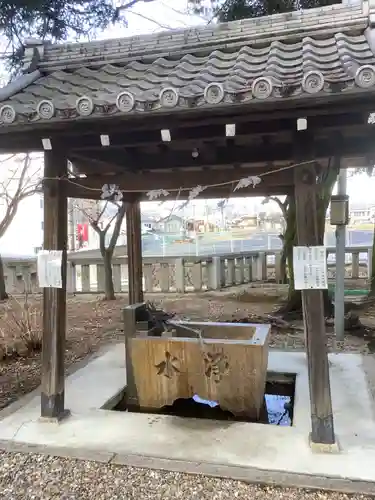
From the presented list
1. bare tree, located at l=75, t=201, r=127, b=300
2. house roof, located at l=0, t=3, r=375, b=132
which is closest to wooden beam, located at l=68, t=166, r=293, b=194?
house roof, located at l=0, t=3, r=375, b=132

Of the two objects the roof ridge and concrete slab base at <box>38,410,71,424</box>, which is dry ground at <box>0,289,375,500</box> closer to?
concrete slab base at <box>38,410,71,424</box>

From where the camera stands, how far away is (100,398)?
4.01 metres

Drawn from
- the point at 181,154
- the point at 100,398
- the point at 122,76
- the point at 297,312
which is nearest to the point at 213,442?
the point at 100,398

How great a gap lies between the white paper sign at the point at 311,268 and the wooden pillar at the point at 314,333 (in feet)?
0.17

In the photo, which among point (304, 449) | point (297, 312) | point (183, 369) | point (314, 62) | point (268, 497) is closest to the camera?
point (268, 497)

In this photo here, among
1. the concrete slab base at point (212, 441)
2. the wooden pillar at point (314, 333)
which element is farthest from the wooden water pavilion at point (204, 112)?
the concrete slab base at point (212, 441)

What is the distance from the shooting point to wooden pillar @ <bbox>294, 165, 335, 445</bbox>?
118 inches

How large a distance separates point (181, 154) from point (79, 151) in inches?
40.8

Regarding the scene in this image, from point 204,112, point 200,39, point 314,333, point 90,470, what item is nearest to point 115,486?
point 90,470

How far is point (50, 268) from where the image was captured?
3477 millimetres

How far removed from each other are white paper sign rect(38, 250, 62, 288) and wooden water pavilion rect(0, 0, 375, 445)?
8 centimetres

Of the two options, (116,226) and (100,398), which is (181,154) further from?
(116,226)

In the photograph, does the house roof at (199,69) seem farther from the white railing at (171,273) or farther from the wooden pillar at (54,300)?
the white railing at (171,273)

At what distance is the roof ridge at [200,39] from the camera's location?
348 centimetres
